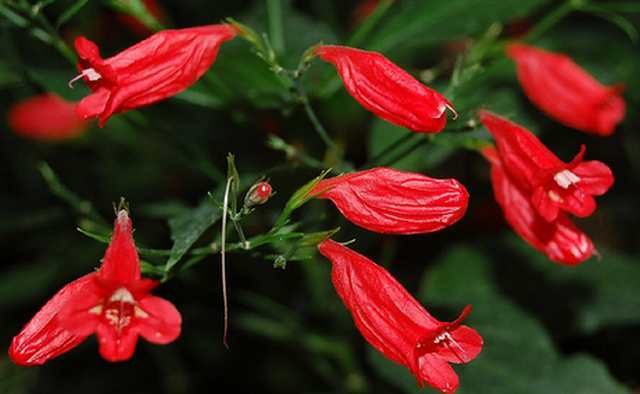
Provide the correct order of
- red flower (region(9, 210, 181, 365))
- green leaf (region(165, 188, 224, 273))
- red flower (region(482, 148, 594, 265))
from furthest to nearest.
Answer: red flower (region(482, 148, 594, 265)), green leaf (region(165, 188, 224, 273)), red flower (region(9, 210, 181, 365))

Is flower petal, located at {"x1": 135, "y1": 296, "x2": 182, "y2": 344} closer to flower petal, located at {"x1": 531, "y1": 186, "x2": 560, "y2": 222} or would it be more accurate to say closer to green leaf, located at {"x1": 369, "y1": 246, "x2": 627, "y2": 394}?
flower petal, located at {"x1": 531, "y1": 186, "x2": 560, "y2": 222}

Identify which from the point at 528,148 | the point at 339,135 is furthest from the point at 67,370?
the point at 528,148

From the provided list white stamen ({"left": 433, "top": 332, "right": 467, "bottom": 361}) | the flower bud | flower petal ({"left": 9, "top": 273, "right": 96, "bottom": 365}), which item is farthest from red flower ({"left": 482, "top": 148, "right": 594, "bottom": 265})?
flower petal ({"left": 9, "top": 273, "right": 96, "bottom": 365})

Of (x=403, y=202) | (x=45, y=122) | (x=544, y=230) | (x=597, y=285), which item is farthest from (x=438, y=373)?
(x=45, y=122)

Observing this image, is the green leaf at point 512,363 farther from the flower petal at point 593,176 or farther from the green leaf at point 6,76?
the green leaf at point 6,76

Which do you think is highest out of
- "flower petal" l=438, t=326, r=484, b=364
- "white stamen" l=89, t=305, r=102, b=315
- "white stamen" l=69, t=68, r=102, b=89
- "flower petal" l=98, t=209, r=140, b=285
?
"white stamen" l=69, t=68, r=102, b=89

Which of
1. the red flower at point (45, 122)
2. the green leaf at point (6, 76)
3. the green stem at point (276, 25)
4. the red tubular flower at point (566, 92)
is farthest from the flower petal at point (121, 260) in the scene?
the red flower at point (45, 122)

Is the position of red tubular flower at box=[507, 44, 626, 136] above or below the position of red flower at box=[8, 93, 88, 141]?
above

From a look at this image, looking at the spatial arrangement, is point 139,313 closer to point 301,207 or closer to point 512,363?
point 301,207
